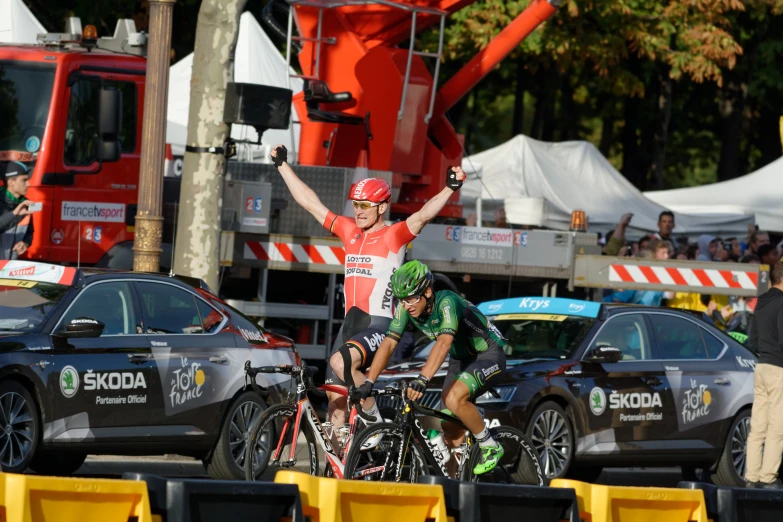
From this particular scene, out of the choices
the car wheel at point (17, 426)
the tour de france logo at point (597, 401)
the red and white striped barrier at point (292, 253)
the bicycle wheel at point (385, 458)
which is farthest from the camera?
the red and white striped barrier at point (292, 253)

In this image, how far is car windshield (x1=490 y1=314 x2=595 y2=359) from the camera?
41.9 feet

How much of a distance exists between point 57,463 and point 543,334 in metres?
4.33

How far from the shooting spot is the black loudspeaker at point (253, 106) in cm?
1398

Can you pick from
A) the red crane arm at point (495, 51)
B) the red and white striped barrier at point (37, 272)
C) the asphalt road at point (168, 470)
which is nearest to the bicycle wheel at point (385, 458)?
the asphalt road at point (168, 470)

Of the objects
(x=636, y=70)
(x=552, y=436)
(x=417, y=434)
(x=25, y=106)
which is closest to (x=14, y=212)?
(x=25, y=106)

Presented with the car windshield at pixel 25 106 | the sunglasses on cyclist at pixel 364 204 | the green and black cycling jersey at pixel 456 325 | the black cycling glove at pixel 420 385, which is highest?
the car windshield at pixel 25 106

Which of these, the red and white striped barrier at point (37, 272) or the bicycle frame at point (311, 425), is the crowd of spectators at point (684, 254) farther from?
the red and white striped barrier at point (37, 272)

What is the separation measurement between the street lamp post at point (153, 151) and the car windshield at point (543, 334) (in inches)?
124

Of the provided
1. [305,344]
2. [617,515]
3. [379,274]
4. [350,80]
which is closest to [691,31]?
[350,80]

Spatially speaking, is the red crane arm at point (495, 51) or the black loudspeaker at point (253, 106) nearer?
the black loudspeaker at point (253, 106)

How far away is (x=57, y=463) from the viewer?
1118 centimetres

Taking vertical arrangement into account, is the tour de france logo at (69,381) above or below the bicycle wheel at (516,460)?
above

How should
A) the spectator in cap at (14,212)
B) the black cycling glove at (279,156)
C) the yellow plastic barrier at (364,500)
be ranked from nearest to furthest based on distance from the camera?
the yellow plastic barrier at (364,500), the black cycling glove at (279,156), the spectator in cap at (14,212)

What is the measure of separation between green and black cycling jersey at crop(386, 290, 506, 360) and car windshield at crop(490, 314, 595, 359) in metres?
2.74
